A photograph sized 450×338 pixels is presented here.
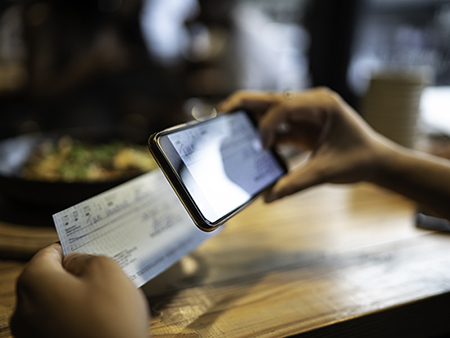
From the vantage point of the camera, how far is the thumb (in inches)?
28.6

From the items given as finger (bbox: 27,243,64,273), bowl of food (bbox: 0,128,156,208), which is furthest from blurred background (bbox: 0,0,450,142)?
finger (bbox: 27,243,64,273)

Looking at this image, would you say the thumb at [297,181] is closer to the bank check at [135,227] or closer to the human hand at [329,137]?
the human hand at [329,137]

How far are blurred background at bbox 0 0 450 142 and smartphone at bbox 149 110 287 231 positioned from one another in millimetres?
1474

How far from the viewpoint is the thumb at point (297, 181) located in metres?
0.73

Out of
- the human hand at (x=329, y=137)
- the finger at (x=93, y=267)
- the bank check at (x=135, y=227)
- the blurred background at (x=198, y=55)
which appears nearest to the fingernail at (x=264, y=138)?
the human hand at (x=329, y=137)

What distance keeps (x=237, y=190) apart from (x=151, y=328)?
26cm

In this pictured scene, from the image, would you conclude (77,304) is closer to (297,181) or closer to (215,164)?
(215,164)

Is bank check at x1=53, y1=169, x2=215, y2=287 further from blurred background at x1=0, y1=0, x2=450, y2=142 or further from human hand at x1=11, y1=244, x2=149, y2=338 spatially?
blurred background at x1=0, y1=0, x2=450, y2=142

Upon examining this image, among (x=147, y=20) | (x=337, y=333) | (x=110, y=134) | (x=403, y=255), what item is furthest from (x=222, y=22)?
(x=337, y=333)

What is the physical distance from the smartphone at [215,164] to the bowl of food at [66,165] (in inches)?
7.6

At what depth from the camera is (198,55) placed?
292cm

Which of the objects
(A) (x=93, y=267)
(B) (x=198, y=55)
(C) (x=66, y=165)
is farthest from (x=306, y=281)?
(B) (x=198, y=55)

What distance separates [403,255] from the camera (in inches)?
30.1

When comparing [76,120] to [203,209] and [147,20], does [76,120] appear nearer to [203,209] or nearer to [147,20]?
[147,20]
